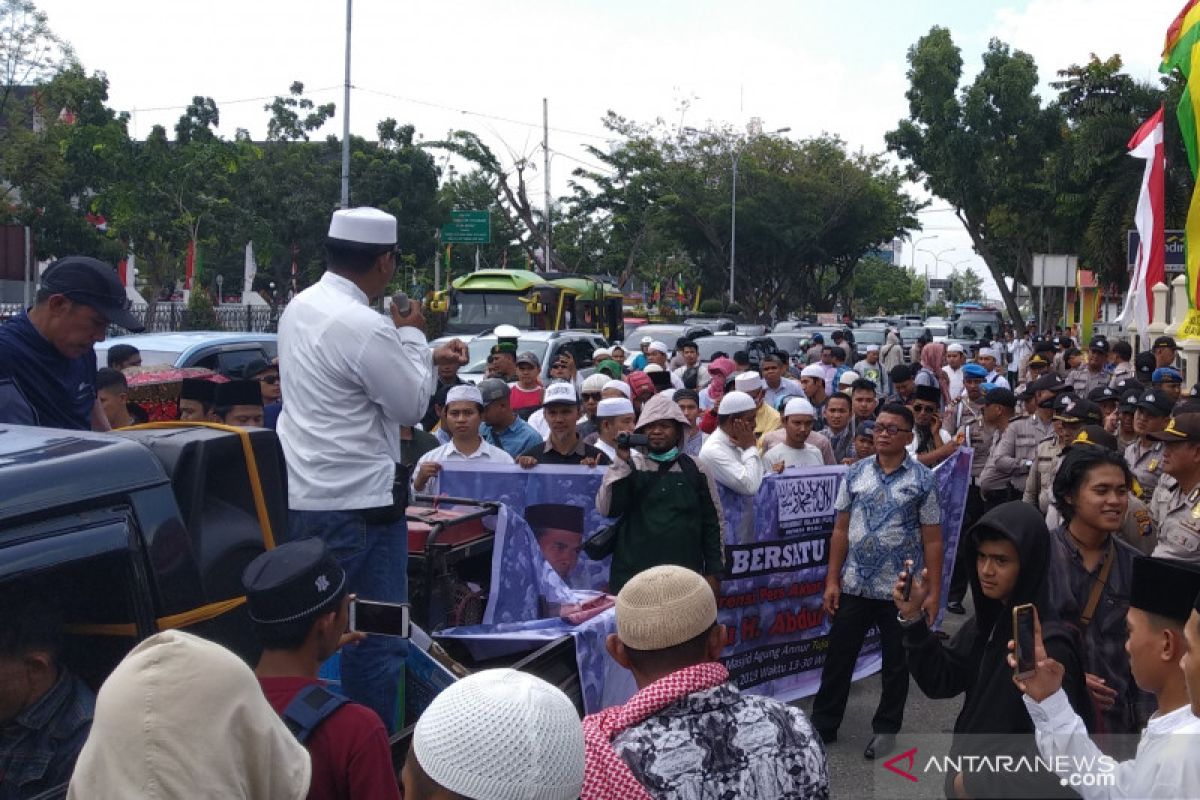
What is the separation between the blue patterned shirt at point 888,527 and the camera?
6.46 meters

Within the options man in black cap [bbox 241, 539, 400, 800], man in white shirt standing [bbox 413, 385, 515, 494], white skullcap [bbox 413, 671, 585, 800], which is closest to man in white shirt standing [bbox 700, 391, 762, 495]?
man in white shirt standing [bbox 413, 385, 515, 494]

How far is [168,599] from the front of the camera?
9.44 ft

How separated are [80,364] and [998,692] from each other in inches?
126

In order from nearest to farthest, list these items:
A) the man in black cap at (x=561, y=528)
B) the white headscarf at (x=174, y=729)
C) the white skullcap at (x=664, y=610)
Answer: the white headscarf at (x=174, y=729) < the white skullcap at (x=664, y=610) < the man in black cap at (x=561, y=528)

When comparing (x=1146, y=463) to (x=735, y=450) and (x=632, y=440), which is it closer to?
(x=735, y=450)

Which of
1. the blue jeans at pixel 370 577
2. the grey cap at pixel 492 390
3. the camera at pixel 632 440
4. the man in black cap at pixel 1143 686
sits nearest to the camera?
the man in black cap at pixel 1143 686

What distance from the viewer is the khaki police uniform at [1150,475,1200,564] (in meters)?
5.54

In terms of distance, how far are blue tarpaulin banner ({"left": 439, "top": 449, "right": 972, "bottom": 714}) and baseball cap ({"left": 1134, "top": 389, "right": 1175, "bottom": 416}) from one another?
133 cm

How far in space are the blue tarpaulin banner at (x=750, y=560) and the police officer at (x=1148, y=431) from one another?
1210 millimetres

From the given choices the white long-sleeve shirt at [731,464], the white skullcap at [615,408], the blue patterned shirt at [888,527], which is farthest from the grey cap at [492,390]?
the blue patterned shirt at [888,527]

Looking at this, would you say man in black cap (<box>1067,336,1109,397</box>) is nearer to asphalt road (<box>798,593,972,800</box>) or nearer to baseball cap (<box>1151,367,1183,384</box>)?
baseball cap (<box>1151,367,1183,384</box>)

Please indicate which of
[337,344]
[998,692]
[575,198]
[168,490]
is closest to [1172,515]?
[998,692]

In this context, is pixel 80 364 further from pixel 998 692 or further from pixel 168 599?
pixel 998 692

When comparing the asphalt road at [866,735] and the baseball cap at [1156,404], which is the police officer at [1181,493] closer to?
the baseball cap at [1156,404]
